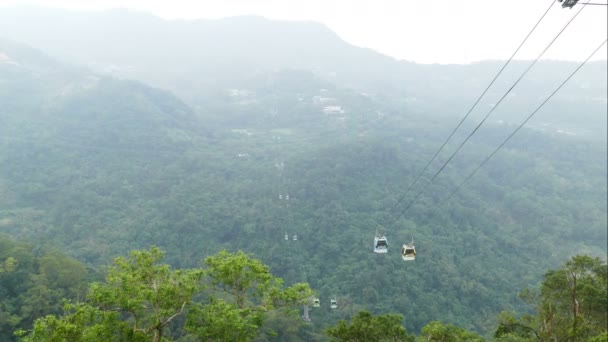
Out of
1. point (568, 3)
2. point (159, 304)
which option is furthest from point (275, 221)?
point (568, 3)

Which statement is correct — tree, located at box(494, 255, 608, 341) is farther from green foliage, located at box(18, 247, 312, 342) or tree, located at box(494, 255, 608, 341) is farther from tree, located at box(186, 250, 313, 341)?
green foliage, located at box(18, 247, 312, 342)

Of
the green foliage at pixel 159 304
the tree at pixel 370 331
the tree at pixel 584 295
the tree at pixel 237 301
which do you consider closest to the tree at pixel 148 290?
the green foliage at pixel 159 304

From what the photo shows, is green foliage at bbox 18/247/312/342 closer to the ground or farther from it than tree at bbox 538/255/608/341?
farther from it

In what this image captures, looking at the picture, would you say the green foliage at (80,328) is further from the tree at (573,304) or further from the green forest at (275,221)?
the tree at (573,304)

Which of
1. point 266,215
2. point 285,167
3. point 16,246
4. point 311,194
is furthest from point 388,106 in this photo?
point 16,246

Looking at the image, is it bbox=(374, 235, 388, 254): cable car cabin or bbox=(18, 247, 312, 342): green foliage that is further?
bbox=(374, 235, 388, 254): cable car cabin

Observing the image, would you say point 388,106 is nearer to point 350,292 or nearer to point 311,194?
point 311,194

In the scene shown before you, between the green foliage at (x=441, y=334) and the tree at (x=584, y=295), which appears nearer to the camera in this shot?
the green foliage at (x=441, y=334)

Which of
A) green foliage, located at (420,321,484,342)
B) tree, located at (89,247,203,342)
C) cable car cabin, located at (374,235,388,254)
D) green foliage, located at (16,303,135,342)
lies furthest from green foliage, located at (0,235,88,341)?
green foliage, located at (420,321,484,342)
